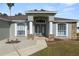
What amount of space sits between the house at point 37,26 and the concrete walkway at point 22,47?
0.38 metres

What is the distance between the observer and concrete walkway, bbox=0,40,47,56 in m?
9.93

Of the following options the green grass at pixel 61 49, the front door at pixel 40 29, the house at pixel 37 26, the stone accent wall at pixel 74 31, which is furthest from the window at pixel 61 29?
the front door at pixel 40 29

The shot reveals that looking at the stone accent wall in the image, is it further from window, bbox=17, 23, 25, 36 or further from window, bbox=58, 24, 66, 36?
window, bbox=17, 23, 25, 36

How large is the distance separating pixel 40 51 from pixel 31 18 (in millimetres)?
1957

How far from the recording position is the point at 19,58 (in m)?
9.31

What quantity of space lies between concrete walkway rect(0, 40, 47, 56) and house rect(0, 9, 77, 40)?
1.26 ft

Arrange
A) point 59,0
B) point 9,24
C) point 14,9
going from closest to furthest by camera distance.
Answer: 1. point 59,0
2. point 14,9
3. point 9,24

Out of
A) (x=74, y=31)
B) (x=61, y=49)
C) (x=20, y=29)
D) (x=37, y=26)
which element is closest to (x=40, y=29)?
(x=37, y=26)

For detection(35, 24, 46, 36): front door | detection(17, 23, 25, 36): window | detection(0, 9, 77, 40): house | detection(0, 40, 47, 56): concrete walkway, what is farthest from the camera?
detection(17, 23, 25, 36): window

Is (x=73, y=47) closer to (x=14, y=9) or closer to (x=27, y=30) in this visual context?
(x=27, y=30)

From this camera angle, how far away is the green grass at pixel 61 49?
9.98 meters

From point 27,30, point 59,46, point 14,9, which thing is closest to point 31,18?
point 27,30

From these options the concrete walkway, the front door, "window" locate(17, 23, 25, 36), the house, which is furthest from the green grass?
"window" locate(17, 23, 25, 36)

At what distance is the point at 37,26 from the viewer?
11.0 metres
